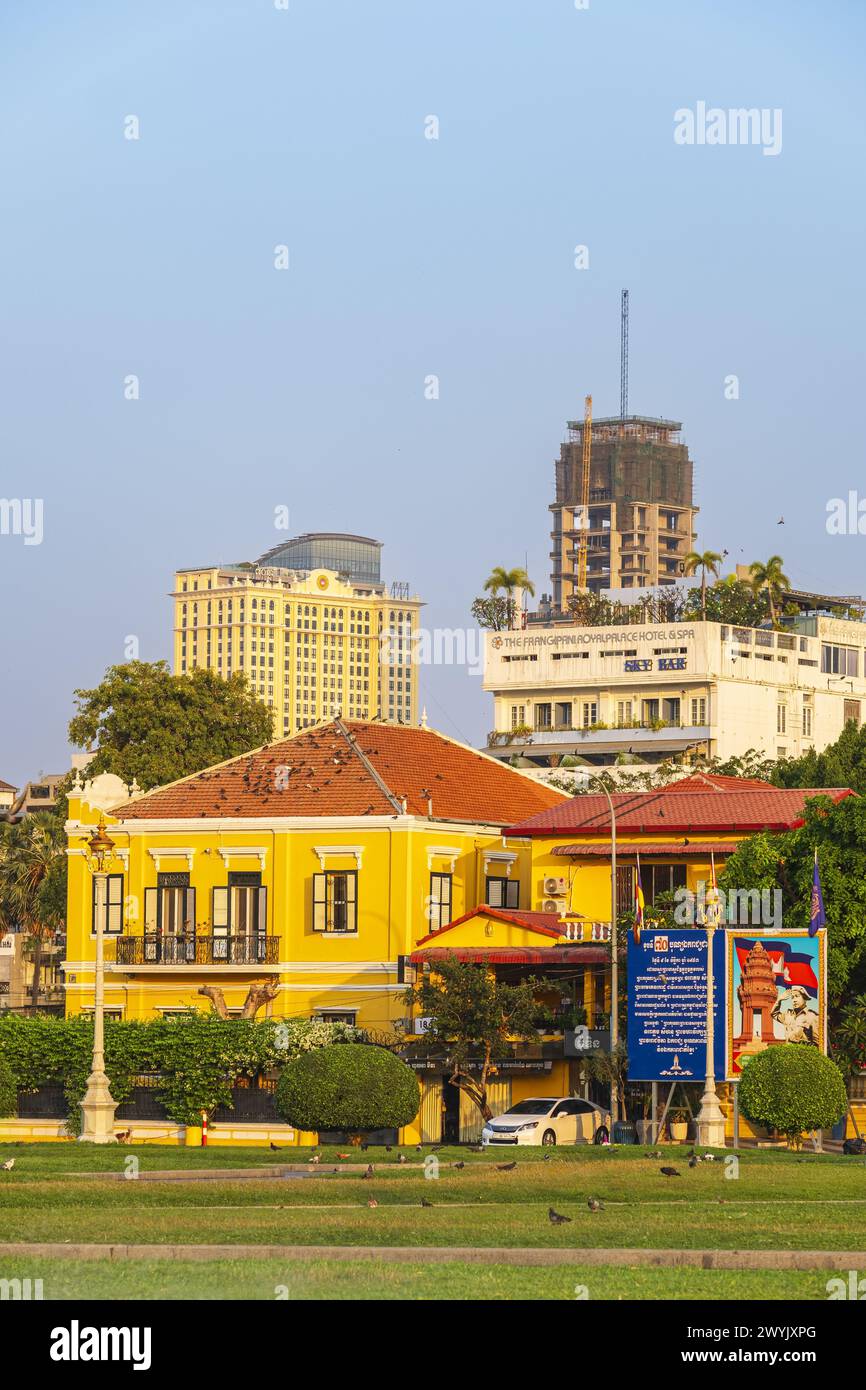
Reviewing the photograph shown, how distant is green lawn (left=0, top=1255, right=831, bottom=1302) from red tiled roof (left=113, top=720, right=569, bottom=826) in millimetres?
41959

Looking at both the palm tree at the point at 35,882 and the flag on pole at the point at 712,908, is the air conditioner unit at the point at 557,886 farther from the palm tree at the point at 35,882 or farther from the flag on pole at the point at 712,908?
the palm tree at the point at 35,882

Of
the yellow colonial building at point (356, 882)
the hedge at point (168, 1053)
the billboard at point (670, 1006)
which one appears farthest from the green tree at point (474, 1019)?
the billboard at point (670, 1006)

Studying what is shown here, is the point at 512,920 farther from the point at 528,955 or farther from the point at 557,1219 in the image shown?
the point at 557,1219

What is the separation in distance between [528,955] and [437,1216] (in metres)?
30.9

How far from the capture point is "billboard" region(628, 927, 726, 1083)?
50.2 meters

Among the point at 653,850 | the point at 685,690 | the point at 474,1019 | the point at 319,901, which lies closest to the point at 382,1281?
the point at 474,1019

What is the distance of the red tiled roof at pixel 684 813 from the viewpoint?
62.9m

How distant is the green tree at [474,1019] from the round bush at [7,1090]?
9859 millimetres

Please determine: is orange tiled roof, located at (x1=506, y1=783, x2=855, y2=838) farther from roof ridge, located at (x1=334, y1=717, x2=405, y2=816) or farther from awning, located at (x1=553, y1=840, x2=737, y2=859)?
roof ridge, located at (x1=334, y1=717, x2=405, y2=816)

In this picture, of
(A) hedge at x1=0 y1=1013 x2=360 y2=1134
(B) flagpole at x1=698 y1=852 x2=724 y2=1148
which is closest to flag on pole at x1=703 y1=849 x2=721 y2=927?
(B) flagpole at x1=698 y1=852 x2=724 y2=1148

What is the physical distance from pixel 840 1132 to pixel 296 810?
18.2 meters
